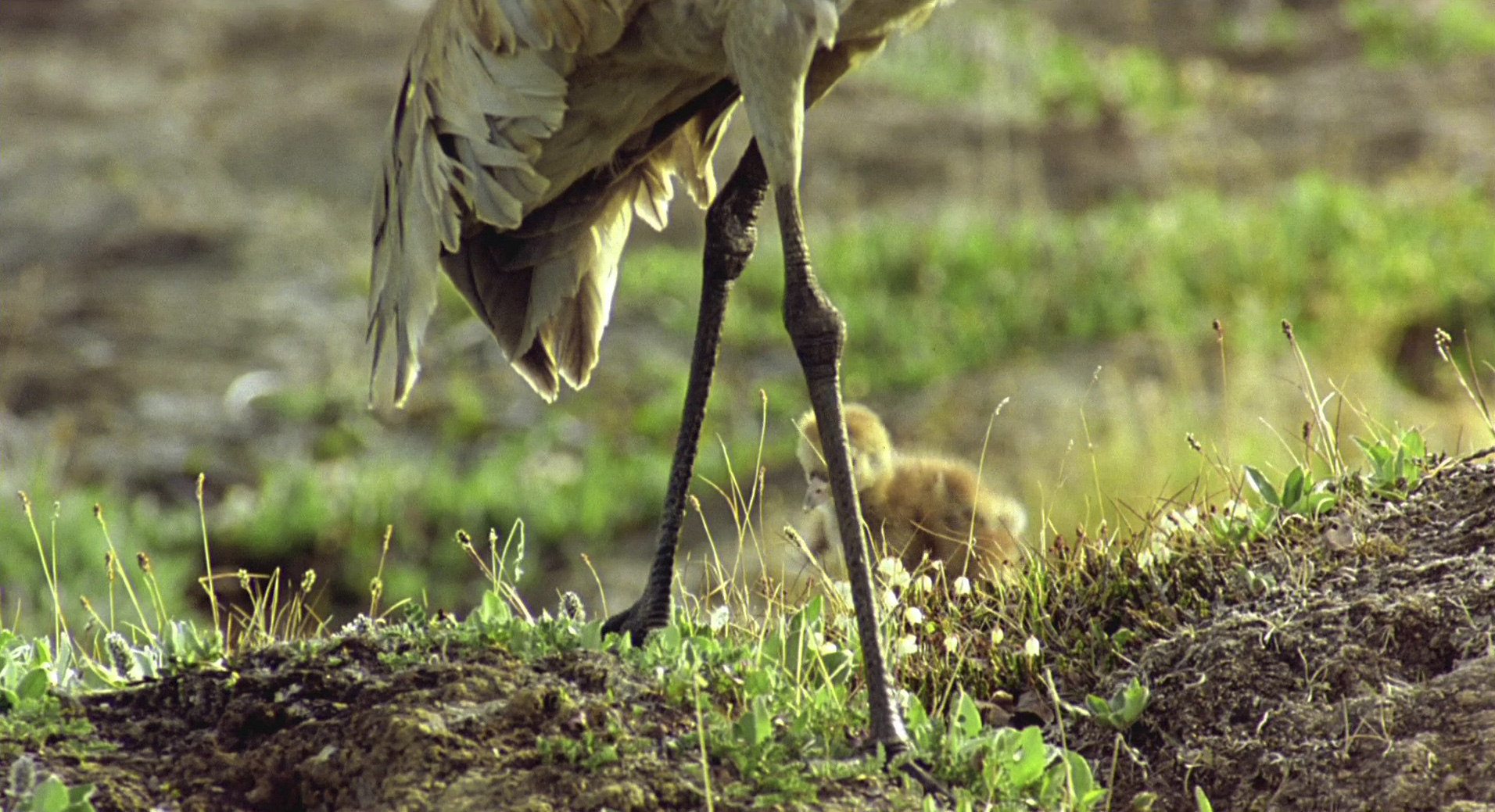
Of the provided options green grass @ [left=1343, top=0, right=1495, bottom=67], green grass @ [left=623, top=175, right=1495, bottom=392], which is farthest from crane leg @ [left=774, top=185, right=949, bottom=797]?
green grass @ [left=1343, top=0, right=1495, bottom=67]

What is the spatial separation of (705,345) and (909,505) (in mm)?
1142

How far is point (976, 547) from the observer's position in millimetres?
4531

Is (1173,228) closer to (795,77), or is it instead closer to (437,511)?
(437,511)

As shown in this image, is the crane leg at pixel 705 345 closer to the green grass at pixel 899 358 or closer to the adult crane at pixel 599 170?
the adult crane at pixel 599 170

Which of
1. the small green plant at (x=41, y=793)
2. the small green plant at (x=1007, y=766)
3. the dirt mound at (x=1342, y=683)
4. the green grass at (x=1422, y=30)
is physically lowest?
the small green plant at (x=41, y=793)

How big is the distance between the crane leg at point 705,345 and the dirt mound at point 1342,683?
107 centimetres

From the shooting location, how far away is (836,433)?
11.4 feet

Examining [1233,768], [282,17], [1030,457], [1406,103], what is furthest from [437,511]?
[282,17]

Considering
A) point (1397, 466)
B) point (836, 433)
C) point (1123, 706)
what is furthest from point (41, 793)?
point (1397, 466)

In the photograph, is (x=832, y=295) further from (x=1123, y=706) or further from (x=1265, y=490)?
(x=1123, y=706)

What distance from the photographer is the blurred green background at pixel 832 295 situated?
8.90m

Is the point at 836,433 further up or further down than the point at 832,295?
further down

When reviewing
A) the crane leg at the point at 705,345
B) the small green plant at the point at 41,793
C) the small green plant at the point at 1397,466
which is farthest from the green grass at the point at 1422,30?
the small green plant at the point at 41,793

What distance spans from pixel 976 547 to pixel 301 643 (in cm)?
186
